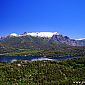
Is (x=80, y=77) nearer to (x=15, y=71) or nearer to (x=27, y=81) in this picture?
(x=27, y=81)

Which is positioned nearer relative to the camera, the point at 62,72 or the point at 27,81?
the point at 27,81

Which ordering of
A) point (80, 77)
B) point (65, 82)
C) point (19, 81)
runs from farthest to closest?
point (80, 77) → point (19, 81) → point (65, 82)

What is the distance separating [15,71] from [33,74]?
50.2ft

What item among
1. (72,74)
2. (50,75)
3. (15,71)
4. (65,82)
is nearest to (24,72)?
(15,71)

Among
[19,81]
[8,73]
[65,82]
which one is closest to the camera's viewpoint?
[65,82]

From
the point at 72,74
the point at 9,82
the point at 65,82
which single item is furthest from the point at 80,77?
the point at 9,82

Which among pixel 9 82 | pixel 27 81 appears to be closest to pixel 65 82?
pixel 27 81

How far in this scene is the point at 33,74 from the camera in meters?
163

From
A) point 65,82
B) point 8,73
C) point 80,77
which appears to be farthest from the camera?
point 8,73

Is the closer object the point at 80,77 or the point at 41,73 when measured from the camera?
the point at 80,77

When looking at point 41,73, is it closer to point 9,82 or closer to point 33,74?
point 33,74

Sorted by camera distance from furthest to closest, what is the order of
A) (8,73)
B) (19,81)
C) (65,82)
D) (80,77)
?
(8,73) → (80,77) → (19,81) → (65,82)

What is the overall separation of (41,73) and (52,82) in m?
31.6

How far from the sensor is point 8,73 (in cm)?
16575
